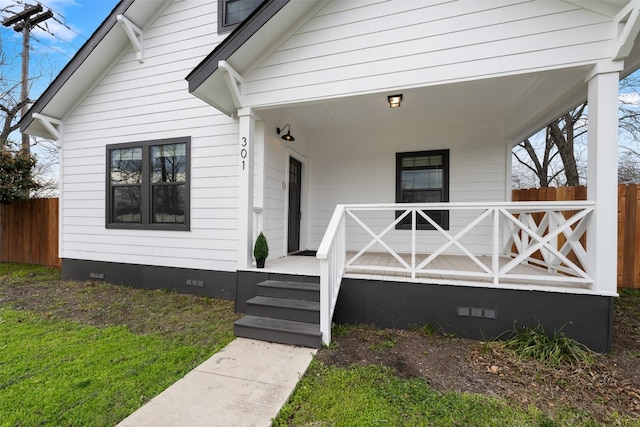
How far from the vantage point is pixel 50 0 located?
886 centimetres

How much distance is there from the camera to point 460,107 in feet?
15.6

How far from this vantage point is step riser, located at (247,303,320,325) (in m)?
3.13

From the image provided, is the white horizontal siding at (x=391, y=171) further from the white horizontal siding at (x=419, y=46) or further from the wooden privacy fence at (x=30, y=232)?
the wooden privacy fence at (x=30, y=232)

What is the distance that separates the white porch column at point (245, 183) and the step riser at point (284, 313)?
28.4 inches

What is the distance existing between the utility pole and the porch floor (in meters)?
8.79

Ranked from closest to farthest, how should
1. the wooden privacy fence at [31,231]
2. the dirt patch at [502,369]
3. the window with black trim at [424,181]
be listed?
1. the dirt patch at [502,369]
2. the window with black trim at [424,181]
3. the wooden privacy fence at [31,231]

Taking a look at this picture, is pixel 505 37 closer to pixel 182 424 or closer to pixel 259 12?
pixel 259 12

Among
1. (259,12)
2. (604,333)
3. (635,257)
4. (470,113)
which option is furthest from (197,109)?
(635,257)

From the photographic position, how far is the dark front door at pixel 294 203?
5.39 metres

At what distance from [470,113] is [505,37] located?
7.18 ft

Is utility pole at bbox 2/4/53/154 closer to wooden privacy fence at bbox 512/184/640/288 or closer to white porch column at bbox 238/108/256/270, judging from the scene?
white porch column at bbox 238/108/256/270

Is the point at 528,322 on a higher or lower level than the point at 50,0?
lower

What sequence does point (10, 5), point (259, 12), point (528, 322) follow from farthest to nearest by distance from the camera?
point (10, 5)
point (259, 12)
point (528, 322)

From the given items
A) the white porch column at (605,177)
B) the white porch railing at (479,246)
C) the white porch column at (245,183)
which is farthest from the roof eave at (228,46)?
the white porch column at (605,177)
